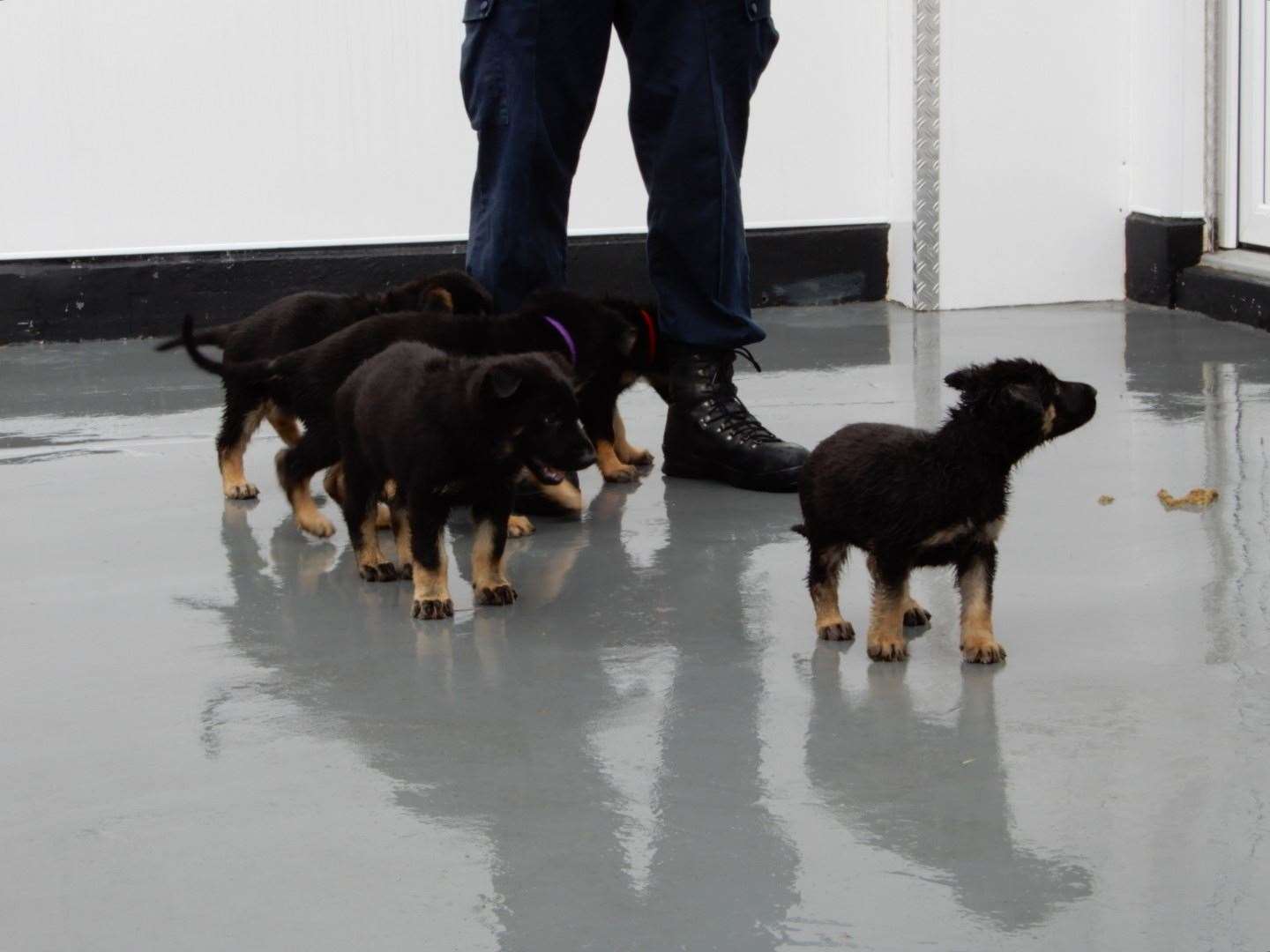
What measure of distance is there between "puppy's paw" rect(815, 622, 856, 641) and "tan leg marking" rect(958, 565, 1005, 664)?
8.9 inches

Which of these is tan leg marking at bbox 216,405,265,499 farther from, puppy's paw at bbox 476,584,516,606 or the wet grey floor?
puppy's paw at bbox 476,584,516,606

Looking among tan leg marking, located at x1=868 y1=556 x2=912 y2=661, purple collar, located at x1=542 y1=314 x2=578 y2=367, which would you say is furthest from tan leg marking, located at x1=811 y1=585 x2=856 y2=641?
purple collar, located at x1=542 y1=314 x2=578 y2=367

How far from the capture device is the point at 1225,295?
22.5 ft

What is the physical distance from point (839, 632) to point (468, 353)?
1401 mm

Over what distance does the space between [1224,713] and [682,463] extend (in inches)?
86.4

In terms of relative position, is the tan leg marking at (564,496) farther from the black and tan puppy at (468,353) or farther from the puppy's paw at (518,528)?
the puppy's paw at (518,528)

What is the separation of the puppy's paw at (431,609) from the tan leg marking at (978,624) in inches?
40.7

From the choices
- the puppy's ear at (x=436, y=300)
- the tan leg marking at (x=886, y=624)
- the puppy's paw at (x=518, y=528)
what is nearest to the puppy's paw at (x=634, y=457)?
the puppy's ear at (x=436, y=300)

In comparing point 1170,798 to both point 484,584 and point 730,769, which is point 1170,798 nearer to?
point 730,769

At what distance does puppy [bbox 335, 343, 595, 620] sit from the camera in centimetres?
366

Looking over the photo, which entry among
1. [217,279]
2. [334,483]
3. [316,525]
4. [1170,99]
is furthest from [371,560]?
[1170,99]

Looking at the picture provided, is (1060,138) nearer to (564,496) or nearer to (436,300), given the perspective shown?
(436,300)

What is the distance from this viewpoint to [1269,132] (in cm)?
695

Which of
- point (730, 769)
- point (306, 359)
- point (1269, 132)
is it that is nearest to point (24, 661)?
point (306, 359)
